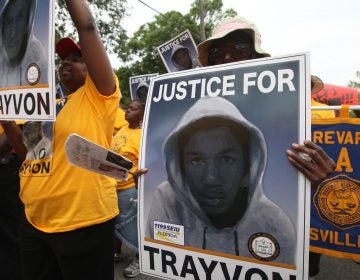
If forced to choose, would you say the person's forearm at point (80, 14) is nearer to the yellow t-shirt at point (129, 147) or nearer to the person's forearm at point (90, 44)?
the person's forearm at point (90, 44)

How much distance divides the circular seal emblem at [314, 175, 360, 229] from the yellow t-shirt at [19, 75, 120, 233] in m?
1.58

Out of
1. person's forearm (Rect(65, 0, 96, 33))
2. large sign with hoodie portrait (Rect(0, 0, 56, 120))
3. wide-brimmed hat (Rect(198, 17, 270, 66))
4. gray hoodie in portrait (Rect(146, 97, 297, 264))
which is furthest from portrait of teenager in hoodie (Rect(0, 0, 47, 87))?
Answer: wide-brimmed hat (Rect(198, 17, 270, 66))

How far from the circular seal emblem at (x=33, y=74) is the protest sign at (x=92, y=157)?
256mm

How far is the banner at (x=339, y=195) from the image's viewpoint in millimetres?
2553

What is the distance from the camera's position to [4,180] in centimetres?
255

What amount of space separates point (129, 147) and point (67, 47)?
1.57 m

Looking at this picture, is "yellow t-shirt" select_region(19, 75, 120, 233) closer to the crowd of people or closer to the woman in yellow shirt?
the crowd of people

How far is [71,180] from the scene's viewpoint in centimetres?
171

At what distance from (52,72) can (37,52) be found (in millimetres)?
152

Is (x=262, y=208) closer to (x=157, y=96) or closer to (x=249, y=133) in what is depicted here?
(x=249, y=133)

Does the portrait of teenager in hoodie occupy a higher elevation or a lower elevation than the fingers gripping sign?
higher

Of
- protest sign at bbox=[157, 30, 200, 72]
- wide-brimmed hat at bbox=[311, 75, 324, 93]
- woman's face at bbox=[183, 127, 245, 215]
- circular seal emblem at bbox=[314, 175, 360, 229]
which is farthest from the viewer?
protest sign at bbox=[157, 30, 200, 72]

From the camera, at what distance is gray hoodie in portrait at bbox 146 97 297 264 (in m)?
1.20

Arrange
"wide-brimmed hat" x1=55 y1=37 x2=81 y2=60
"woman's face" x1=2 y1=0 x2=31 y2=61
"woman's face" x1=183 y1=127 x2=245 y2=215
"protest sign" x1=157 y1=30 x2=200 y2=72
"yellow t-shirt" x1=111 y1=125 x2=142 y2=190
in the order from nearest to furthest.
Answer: "woman's face" x1=183 y1=127 x2=245 y2=215, "woman's face" x1=2 y1=0 x2=31 y2=61, "wide-brimmed hat" x1=55 y1=37 x2=81 y2=60, "yellow t-shirt" x1=111 y1=125 x2=142 y2=190, "protest sign" x1=157 y1=30 x2=200 y2=72
